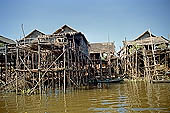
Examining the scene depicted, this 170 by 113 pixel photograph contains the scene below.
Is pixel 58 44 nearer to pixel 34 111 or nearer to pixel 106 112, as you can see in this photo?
pixel 34 111

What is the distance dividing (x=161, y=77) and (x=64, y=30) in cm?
1357

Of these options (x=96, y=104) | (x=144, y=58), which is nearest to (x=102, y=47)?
(x=144, y=58)

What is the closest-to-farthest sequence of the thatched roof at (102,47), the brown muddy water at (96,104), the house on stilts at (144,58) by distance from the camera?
the brown muddy water at (96,104), the house on stilts at (144,58), the thatched roof at (102,47)

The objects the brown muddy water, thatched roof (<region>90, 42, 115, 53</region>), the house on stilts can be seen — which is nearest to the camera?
the brown muddy water

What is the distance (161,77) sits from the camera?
19625 millimetres

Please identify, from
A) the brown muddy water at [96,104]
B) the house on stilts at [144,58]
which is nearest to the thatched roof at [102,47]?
the house on stilts at [144,58]

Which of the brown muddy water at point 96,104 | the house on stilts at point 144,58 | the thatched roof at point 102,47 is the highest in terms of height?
the thatched roof at point 102,47

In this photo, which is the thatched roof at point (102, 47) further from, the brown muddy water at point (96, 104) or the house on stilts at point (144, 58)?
the brown muddy water at point (96, 104)

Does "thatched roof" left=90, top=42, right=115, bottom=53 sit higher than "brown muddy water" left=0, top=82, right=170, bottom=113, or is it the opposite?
"thatched roof" left=90, top=42, right=115, bottom=53

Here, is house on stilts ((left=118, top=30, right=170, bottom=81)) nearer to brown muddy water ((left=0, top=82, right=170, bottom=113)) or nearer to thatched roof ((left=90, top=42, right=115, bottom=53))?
thatched roof ((left=90, top=42, right=115, bottom=53))

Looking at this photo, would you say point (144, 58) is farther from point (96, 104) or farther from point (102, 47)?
point (96, 104)

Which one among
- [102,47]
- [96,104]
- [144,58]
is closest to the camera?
[96,104]

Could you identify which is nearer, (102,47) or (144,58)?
(144,58)

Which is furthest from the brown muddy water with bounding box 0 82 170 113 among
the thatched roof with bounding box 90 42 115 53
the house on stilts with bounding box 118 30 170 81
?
the thatched roof with bounding box 90 42 115 53
